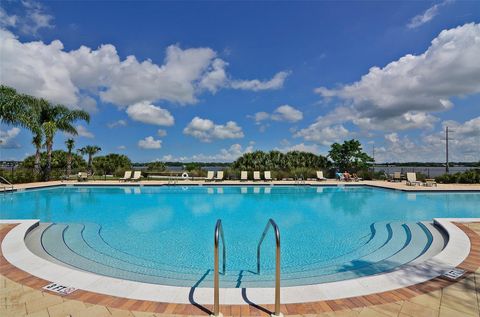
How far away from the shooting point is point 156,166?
85.9 feet

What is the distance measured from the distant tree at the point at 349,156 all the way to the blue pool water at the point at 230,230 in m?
11.1

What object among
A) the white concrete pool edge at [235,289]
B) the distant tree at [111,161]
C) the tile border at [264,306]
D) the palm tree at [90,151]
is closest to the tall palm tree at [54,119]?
the palm tree at [90,151]

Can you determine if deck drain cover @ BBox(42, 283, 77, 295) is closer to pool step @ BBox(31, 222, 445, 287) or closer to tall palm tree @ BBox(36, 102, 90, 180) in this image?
pool step @ BBox(31, 222, 445, 287)

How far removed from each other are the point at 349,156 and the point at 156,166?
1954 cm

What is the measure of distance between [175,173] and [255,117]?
12.3 meters

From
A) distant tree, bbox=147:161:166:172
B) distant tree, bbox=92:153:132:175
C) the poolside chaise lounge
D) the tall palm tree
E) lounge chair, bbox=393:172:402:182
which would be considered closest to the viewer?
the tall palm tree

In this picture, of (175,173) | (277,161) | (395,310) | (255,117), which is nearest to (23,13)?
(395,310)

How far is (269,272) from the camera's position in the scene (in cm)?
450

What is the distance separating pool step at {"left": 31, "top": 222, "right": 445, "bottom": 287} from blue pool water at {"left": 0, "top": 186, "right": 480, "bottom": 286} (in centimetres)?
2

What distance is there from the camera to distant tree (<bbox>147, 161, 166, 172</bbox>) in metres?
25.9

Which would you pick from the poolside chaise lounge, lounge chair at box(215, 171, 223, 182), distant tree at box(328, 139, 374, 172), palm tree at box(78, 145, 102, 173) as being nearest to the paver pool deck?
lounge chair at box(215, 171, 223, 182)

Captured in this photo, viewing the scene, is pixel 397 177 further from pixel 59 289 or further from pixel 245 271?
pixel 59 289

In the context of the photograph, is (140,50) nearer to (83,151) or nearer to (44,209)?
(44,209)

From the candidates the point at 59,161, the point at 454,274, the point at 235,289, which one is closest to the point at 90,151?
the point at 59,161
